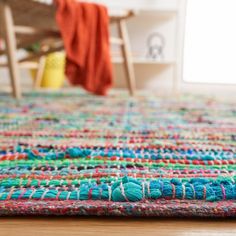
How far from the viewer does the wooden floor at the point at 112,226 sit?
1.12 ft

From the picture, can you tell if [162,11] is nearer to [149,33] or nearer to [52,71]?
[149,33]

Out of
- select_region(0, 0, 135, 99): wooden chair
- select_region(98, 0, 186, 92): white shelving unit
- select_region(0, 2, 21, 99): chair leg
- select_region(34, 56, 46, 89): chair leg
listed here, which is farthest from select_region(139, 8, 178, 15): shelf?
select_region(0, 2, 21, 99): chair leg

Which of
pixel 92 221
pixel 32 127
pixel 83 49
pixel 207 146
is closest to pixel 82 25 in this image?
pixel 83 49

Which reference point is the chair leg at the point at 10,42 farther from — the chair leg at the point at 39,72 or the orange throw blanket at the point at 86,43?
the chair leg at the point at 39,72

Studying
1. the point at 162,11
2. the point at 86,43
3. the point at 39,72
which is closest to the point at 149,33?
the point at 162,11

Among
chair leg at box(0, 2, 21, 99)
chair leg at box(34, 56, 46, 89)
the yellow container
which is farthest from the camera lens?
the yellow container

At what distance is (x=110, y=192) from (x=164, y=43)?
2.15 meters

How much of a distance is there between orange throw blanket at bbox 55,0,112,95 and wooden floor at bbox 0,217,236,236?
1110 millimetres

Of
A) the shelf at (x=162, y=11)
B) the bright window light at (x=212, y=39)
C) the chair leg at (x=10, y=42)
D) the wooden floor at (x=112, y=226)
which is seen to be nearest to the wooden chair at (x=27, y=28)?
the chair leg at (x=10, y=42)

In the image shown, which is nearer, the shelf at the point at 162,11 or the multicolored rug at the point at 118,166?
the multicolored rug at the point at 118,166

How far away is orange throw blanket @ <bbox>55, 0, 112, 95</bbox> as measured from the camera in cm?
141

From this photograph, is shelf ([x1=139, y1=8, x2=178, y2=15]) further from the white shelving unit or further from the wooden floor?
the wooden floor

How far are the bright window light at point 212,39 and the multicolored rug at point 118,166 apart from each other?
5.04 ft

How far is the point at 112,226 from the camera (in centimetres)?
35
